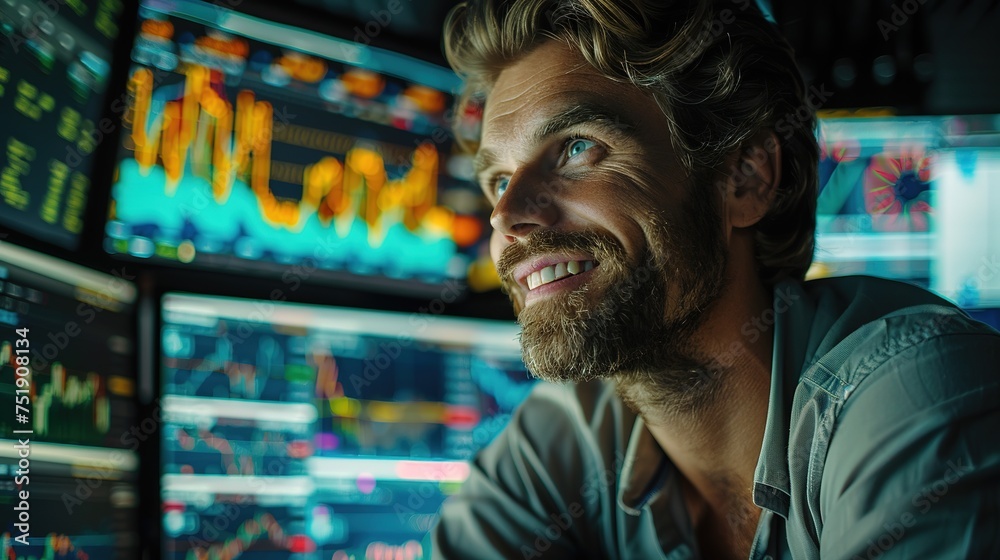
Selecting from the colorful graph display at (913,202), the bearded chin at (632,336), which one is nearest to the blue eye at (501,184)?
the bearded chin at (632,336)

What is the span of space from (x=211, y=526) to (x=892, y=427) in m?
1.19

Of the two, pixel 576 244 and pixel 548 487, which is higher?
pixel 576 244

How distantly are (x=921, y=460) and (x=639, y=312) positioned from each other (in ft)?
1.29

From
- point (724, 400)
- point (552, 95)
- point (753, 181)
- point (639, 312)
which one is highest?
point (552, 95)

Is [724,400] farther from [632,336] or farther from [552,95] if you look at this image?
[552,95]

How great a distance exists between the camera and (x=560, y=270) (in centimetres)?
118

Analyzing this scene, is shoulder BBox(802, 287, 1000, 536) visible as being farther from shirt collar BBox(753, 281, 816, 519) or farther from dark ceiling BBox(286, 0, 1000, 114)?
dark ceiling BBox(286, 0, 1000, 114)

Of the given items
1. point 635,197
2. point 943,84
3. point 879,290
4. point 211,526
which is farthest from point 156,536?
point 943,84

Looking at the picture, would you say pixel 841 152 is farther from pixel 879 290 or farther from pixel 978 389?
pixel 978 389

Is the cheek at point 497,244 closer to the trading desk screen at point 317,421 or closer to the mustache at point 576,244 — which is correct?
the mustache at point 576,244

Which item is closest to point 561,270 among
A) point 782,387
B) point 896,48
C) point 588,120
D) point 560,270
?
point 560,270

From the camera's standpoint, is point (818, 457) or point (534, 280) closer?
point (818, 457)

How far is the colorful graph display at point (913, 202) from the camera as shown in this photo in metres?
2.06

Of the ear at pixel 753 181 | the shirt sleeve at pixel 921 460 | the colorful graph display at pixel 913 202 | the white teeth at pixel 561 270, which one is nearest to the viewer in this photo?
the shirt sleeve at pixel 921 460
